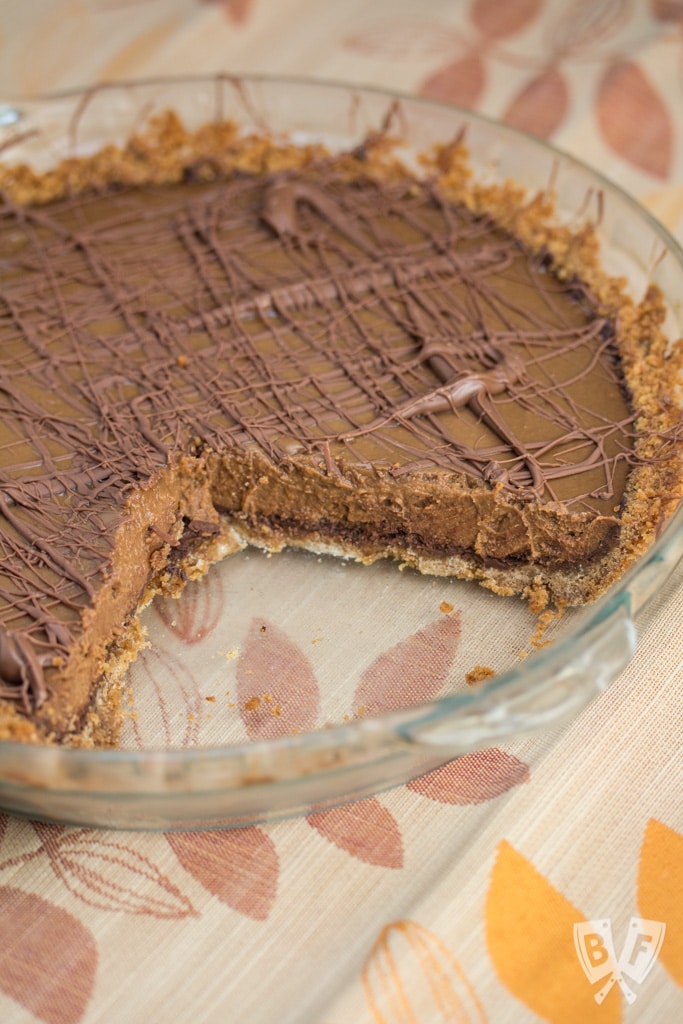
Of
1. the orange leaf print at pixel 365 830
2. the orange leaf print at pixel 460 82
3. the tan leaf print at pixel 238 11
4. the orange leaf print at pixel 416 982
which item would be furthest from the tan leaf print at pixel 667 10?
the orange leaf print at pixel 416 982

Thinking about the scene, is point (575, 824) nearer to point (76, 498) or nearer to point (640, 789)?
point (640, 789)

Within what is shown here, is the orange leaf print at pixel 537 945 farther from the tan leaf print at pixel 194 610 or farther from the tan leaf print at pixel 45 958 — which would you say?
the tan leaf print at pixel 194 610

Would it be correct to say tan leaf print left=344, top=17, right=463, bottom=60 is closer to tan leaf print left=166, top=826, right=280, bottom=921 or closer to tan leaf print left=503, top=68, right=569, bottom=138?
tan leaf print left=503, top=68, right=569, bottom=138

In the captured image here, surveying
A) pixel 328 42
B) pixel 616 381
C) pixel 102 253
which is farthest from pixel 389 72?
pixel 616 381

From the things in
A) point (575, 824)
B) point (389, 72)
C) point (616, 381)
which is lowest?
point (575, 824)

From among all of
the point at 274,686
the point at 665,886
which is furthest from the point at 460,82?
the point at 665,886
